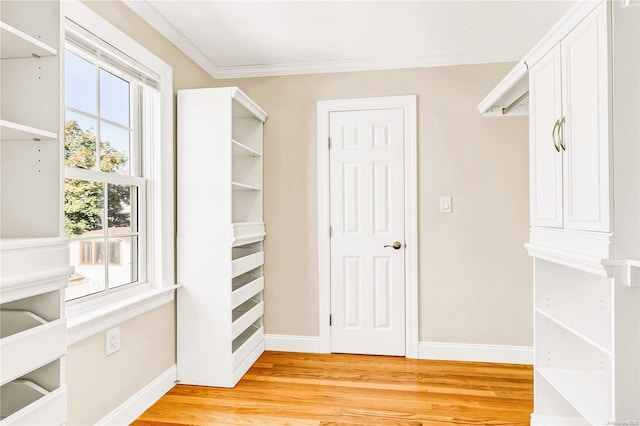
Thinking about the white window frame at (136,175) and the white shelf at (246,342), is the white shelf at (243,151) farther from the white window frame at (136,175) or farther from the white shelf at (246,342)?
the white shelf at (246,342)

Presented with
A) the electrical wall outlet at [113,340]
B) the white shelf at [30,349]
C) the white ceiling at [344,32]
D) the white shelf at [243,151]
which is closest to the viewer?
the white shelf at [30,349]

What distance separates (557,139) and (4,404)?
7.56 ft

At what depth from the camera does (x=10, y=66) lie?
1.27 m

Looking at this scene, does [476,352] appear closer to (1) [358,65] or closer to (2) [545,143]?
(2) [545,143]

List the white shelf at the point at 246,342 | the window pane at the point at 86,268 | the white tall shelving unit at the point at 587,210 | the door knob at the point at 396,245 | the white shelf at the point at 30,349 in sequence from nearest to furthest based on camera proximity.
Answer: the white shelf at the point at 30,349 < the white tall shelving unit at the point at 587,210 < the window pane at the point at 86,268 < the white shelf at the point at 246,342 < the door knob at the point at 396,245

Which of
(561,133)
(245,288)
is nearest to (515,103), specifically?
(561,133)

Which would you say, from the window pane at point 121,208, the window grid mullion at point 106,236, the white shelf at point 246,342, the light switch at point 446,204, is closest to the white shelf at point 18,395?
the window grid mullion at point 106,236

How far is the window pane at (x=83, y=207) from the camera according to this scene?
6.28 ft

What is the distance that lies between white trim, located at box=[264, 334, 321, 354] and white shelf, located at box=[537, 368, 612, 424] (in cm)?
185

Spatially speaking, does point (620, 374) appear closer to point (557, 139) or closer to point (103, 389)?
point (557, 139)

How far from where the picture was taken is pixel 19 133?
118cm

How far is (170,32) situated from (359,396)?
9.14ft

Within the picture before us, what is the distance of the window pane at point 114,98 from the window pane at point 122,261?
2.39 feet

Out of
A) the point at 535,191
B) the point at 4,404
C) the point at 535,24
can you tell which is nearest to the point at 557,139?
the point at 535,191
